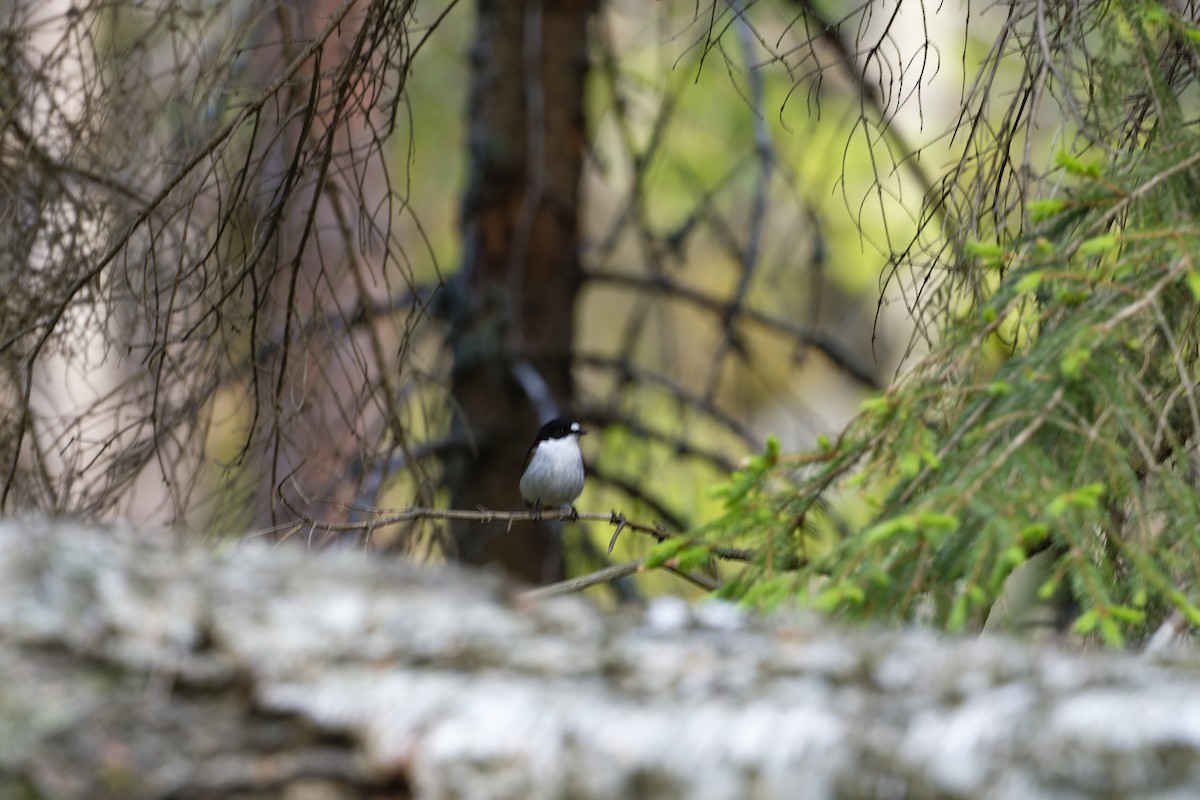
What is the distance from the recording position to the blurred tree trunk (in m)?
5.58

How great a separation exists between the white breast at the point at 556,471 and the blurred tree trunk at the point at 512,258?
1.84 ft

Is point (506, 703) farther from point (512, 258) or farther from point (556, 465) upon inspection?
point (512, 258)

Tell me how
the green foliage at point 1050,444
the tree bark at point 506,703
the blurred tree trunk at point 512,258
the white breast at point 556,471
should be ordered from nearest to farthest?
1. the tree bark at point 506,703
2. the green foliage at point 1050,444
3. the white breast at point 556,471
4. the blurred tree trunk at point 512,258

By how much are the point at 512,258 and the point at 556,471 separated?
1196mm

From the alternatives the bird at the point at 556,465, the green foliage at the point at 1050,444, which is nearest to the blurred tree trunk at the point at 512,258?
the bird at the point at 556,465

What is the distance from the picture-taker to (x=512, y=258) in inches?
221

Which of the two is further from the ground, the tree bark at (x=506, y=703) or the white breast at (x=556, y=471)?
the white breast at (x=556, y=471)

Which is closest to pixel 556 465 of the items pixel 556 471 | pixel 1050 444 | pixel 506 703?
pixel 556 471

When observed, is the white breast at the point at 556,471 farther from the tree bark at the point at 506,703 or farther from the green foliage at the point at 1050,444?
the tree bark at the point at 506,703

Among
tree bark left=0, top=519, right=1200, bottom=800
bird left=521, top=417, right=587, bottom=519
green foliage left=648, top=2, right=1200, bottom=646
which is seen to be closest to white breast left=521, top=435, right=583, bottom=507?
bird left=521, top=417, right=587, bottom=519

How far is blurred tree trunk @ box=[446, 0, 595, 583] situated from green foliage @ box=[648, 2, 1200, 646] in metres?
3.33

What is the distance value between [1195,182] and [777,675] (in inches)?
54.0

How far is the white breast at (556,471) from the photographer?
4.88 metres

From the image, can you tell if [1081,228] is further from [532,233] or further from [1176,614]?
[532,233]
